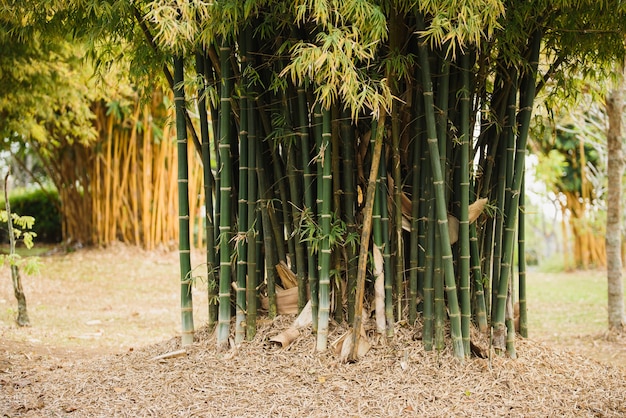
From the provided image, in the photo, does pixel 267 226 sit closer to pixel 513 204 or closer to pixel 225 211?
pixel 225 211

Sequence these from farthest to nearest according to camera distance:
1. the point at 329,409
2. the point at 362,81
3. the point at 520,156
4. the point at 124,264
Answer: the point at 124,264 → the point at 520,156 → the point at 329,409 → the point at 362,81

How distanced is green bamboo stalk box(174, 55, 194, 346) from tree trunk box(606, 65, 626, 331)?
341 cm

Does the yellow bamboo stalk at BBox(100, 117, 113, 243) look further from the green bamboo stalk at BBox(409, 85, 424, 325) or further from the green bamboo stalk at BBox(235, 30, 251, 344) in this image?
Result: the green bamboo stalk at BBox(409, 85, 424, 325)

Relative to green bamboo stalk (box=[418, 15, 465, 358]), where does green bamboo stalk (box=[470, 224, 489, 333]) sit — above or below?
below

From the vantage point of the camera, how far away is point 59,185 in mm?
10555

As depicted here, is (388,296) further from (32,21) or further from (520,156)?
(32,21)

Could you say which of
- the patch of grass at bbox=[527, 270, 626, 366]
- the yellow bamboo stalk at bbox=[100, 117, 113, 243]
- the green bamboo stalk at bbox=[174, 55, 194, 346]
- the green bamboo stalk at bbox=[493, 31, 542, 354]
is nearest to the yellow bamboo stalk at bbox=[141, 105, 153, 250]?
the yellow bamboo stalk at bbox=[100, 117, 113, 243]

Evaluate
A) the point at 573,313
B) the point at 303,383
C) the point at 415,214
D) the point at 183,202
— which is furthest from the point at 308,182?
the point at 573,313

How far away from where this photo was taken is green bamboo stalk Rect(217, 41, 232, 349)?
348 cm

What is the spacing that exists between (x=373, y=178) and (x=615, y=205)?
10.1ft

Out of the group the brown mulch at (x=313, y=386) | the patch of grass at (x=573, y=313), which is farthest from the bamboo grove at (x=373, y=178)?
the patch of grass at (x=573, y=313)

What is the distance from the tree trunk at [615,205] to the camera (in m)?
5.31

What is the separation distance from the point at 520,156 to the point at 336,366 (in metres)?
1.48

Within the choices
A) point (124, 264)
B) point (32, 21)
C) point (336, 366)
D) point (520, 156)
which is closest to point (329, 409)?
point (336, 366)
